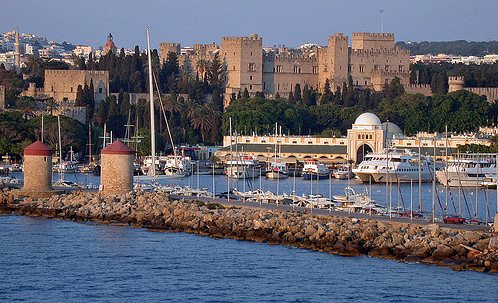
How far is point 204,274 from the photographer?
85.8 ft

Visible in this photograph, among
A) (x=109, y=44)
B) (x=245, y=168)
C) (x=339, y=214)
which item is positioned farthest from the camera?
(x=109, y=44)

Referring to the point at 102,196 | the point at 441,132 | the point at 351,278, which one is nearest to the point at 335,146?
the point at 441,132

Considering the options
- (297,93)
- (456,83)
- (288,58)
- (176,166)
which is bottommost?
(176,166)

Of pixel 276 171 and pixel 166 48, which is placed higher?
pixel 166 48

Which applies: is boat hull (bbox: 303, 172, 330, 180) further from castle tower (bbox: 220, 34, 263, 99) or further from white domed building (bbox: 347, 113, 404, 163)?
castle tower (bbox: 220, 34, 263, 99)

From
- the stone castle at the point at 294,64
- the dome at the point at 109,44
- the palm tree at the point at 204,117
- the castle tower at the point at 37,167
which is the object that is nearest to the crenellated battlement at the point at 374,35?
the stone castle at the point at 294,64

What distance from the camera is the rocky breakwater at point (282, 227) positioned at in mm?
26375

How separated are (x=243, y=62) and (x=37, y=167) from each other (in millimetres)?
50126

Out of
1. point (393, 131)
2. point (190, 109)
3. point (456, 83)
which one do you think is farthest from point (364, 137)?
point (456, 83)

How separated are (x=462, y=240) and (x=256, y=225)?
6298 mm

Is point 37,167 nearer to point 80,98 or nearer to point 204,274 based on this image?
point 204,274

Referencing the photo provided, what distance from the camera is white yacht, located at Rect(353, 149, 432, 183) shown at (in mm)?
56375

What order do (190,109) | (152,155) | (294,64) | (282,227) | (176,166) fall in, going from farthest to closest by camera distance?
1. (294,64)
2. (190,109)
3. (176,166)
4. (152,155)
5. (282,227)

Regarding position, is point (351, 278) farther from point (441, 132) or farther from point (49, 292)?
point (441, 132)
